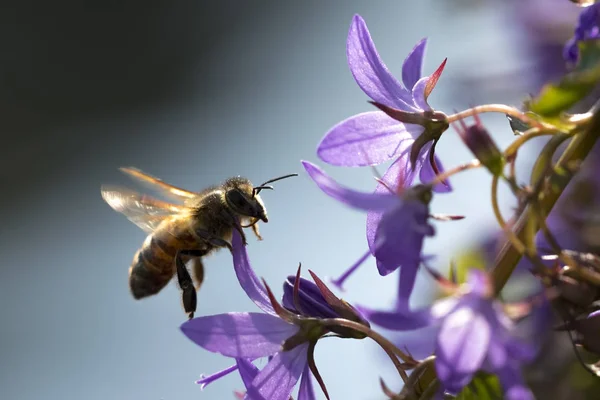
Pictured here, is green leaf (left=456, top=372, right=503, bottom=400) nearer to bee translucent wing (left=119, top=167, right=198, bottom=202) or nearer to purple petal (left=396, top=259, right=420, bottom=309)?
purple petal (left=396, top=259, right=420, bottom=309)

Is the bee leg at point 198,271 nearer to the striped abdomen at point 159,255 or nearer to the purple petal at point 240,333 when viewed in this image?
the striped abdomen at point 159,255

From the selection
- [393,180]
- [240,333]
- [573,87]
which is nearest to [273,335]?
[240,333]

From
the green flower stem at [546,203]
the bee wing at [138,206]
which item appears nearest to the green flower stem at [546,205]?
the green flower stem at [546,203]

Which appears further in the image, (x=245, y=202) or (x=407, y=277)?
(x=245, y=202)

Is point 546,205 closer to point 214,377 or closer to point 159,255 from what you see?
point 214,377

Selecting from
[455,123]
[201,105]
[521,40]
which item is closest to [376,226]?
[455,123]

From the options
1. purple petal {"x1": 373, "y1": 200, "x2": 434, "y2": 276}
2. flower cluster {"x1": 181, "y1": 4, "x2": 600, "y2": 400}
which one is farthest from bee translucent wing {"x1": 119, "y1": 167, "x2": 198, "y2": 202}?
purple petal {"x1": 373, "y1": 200, "x2": 434, "y2": 276}
